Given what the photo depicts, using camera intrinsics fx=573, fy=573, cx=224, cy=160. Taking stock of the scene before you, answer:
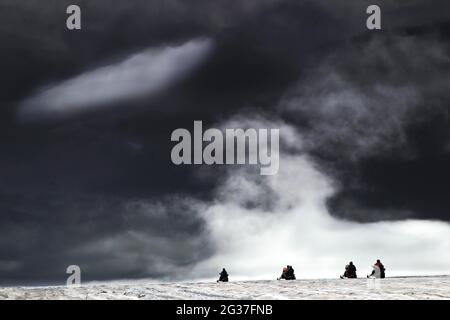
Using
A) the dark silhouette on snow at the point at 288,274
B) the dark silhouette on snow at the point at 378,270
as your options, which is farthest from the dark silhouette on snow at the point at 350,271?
the dark silhouette on snow at the point at 288,274

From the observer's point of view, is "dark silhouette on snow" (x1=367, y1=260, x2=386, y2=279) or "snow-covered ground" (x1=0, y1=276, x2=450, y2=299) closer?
"snow-covered ground" (x1=0, y1=276, x2=450, y2=299)

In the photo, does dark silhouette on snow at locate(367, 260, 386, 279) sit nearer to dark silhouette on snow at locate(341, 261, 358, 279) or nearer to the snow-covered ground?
dark silhouette on snow at locate(341, 261, 358, 279)

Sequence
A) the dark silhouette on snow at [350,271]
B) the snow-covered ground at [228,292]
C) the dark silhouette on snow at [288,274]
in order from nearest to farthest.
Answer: the snow-covered ground at [228,292]
the dark silhouette on snow at [288,274]
the dark silhouette on snow at [350,271]

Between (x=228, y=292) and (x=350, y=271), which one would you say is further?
(x=350, y=271)

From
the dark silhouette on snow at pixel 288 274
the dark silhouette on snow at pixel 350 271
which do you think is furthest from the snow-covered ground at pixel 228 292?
the dark silhouette on snow at pixel 350 271

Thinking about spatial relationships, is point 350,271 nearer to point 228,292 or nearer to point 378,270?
point 378,270

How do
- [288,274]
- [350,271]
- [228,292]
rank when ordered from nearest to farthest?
[228,292] < [288,274] < [350,271]

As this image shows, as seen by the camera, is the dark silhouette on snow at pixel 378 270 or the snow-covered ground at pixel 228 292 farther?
the dark silhouette on snow at pixel 378 270

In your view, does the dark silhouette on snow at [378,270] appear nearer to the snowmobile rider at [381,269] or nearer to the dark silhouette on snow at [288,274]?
the snowmobile rider at [381,269]

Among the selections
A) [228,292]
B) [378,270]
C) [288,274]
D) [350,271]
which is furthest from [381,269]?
[228,292]

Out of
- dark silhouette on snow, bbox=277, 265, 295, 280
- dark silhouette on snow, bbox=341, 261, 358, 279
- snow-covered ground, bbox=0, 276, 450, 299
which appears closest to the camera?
snow-covered ground, bbox=0, 276, 450, 299

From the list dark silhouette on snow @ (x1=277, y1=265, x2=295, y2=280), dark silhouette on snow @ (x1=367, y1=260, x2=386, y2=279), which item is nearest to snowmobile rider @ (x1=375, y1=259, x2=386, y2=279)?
dark silhouette on snow @ (x1=367, y1=260, x2=386, y2=279)

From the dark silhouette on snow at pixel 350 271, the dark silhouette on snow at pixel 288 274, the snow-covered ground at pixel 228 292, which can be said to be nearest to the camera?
the snow-covered ground at pixel 228 292
